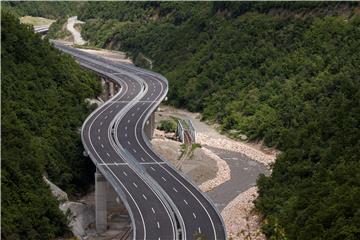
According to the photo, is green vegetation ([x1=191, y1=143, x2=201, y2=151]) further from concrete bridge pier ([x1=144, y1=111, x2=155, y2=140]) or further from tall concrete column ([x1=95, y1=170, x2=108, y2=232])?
tall concrete column ([x1=95, y1=170, x2=108, y2=232])

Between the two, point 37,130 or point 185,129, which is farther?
point 185,129

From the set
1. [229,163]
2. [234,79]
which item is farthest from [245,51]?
[229,163]

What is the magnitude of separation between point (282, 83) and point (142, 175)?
39406 mm

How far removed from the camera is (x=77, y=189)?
255ft

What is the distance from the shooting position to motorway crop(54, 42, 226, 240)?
60625 mm

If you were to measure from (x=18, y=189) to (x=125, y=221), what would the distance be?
1355 centimetres

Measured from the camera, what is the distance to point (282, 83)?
349ft

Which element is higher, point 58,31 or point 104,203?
point 58,31

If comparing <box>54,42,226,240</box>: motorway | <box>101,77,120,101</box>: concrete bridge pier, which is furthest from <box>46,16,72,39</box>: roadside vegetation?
<box>54,42,226,240</box>: motorway

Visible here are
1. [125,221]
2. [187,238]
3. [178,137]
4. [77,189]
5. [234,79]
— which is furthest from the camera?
[234,79]

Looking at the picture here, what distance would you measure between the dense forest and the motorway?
20.7 ft

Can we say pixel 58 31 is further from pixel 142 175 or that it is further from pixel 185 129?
pixel 142 175

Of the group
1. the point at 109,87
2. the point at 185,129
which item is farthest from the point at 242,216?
the point at 109,87

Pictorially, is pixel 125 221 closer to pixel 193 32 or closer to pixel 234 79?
pixel 234 79
